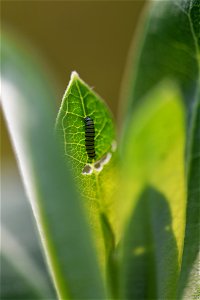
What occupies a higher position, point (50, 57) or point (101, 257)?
point (50, 57)

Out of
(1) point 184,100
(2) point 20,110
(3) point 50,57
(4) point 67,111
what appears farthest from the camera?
(3) point 50,57

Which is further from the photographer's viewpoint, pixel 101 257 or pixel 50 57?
pixel 50 57

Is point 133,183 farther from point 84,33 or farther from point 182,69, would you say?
point 84,33


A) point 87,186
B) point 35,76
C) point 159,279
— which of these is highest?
point 35,76

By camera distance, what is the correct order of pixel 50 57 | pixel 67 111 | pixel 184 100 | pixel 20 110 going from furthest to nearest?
pixel 50 57 < pixel 184 100 < pixel 67 111 < pixel 20 110

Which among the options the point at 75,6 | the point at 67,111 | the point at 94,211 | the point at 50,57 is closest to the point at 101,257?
the point at 94,211

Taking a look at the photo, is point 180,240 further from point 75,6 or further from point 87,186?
point 75,6

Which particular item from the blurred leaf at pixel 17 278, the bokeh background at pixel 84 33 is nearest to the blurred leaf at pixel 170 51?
the blurred leaf at pixel 17 278
